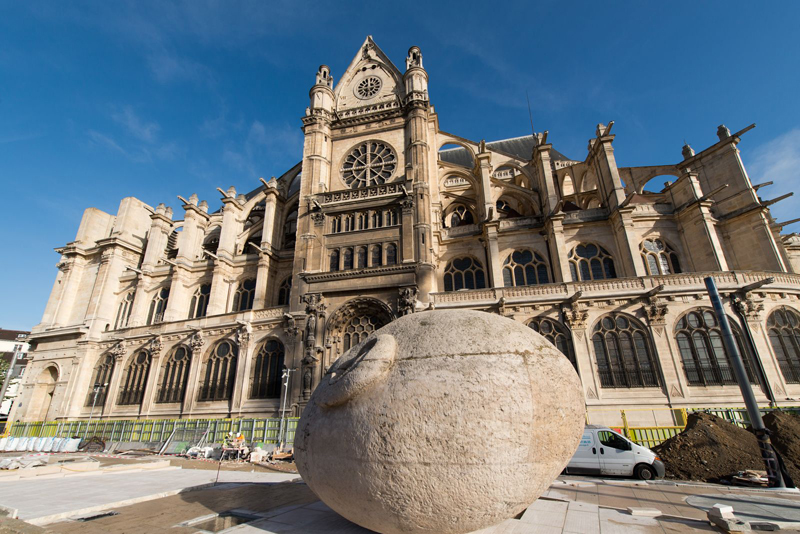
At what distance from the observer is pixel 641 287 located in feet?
61.4

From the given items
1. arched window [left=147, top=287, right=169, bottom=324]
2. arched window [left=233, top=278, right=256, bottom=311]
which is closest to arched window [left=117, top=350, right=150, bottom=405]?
arched window [left=147, top=287, right=169, bottom=324]

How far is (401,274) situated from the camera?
810 inches

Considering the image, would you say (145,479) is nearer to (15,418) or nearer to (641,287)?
(641,287)

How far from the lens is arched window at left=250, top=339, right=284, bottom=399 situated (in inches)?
828

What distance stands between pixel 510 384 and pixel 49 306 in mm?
38772

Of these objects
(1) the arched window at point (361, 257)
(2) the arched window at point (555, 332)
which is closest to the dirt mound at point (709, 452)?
(2) the arched window at point (555, 332)

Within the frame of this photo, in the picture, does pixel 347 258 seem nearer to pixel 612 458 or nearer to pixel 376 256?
pixel 376 256

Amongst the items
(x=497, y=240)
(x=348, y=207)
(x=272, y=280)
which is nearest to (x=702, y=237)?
(x=497, y=240)

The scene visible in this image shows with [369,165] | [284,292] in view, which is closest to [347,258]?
[284,292]

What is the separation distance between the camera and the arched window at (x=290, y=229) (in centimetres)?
2896

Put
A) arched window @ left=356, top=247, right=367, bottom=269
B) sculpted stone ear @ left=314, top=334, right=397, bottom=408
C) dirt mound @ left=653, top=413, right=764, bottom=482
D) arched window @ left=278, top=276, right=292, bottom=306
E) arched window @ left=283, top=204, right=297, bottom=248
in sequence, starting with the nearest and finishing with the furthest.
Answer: sculpted stone ear @ left=314, top=334, right=397, bottom=408 < dirt mound @ left=653, top=413, right=764, bottom=482 < arched window @ left=356, top=247, right=367, bottom=269 < arched window @ left=278, top=276, right=292, bottom=306 < arched window @ left=283, top=204, right=297, bottom=248

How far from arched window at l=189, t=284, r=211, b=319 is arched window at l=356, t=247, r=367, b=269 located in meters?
12.7

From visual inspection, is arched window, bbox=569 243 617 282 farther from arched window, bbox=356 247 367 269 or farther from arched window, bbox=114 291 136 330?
arched window, bbox=114 291 136 330

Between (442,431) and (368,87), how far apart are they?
30.7 metres
